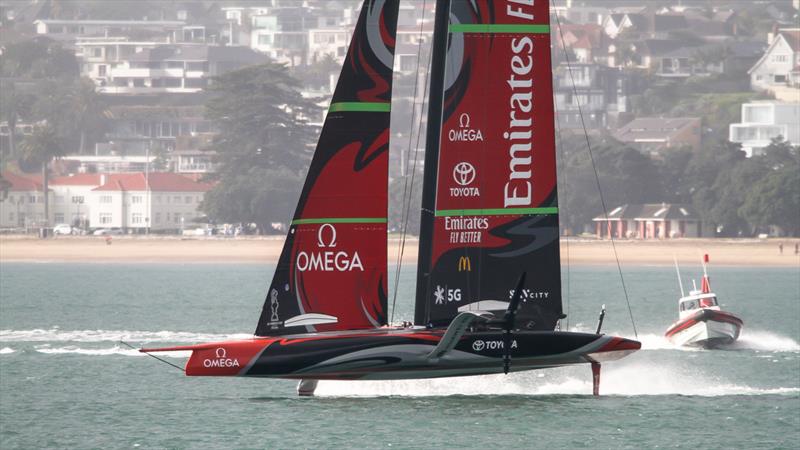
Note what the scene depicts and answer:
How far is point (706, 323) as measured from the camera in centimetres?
4209

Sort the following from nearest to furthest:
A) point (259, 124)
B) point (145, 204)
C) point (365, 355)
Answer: point (365, 355) → point (145, 204) → point (259, 124)

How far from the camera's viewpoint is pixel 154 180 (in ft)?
472

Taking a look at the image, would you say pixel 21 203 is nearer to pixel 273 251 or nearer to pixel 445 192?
pixel 273 251

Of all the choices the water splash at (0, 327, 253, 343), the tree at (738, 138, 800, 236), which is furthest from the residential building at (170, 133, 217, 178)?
the water splash at (0, 327, 253, 343)

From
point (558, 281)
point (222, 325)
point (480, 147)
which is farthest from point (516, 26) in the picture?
point (222, 325)

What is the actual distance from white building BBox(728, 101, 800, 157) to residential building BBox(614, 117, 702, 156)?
4.53 m

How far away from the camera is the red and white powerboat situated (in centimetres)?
4197

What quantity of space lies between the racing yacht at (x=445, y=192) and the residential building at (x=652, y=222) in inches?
3548

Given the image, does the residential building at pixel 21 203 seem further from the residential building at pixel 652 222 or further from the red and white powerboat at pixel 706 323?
the red and white powerboat at pixel 706 323

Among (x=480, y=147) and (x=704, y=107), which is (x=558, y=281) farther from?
(x=704, y=107)

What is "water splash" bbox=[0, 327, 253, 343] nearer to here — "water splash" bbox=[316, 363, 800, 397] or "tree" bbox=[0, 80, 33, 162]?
"water splash" bbox=[316, 363, 800, 397]

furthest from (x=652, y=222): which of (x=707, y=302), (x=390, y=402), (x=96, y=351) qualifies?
(x=390, y=402)

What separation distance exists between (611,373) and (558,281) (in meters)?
5.82

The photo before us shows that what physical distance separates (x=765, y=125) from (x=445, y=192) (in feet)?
487
